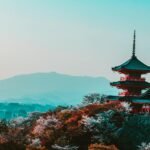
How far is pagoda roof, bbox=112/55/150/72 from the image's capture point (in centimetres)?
7831

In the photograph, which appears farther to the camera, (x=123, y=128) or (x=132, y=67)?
(x=132, y=67)

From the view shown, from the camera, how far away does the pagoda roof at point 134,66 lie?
7831cm

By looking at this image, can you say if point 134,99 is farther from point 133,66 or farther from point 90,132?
point 133,66

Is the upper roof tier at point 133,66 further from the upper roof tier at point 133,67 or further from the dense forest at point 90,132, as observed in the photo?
the dense forest at point 90,132

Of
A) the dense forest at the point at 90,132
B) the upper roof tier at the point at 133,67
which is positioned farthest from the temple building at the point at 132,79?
the dense forest at the point at 90,132

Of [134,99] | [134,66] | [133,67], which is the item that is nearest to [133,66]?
[134,66]

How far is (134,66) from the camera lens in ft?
260

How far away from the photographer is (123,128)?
208 ft

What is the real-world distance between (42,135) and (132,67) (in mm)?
20969

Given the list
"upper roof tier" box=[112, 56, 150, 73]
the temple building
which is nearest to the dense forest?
the temple building

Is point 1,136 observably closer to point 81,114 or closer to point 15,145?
point 15,145

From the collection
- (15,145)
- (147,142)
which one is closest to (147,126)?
(147,142)

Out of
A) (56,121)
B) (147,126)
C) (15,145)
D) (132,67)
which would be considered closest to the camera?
(15,145)

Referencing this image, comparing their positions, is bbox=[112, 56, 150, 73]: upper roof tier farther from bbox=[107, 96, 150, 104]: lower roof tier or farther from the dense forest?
the dense forest
